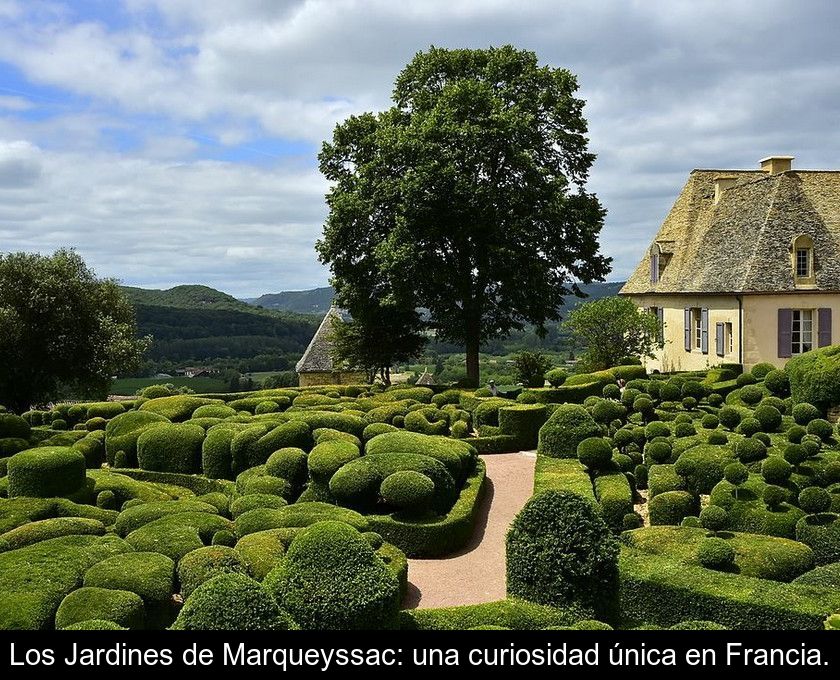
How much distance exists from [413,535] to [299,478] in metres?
4.30

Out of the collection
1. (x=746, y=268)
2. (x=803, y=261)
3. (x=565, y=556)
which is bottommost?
(x=565, y=556)

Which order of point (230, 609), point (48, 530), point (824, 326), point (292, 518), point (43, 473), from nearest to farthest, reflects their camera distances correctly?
1. point (230, 609)
2. point (48, 530)
3. point (292, 518)
4. point (43, 473)
5. point (824, 326)

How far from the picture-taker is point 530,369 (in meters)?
36.5

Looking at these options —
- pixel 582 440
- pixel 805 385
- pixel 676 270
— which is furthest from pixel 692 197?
pixel 582 440

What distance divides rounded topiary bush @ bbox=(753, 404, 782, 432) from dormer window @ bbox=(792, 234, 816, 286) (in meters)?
12.1

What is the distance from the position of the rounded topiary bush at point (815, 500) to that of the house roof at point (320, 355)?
30.9 meters

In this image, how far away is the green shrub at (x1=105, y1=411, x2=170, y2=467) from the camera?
25312mm

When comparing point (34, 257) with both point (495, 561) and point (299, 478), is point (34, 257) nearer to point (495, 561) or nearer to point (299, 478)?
point (299, 478)

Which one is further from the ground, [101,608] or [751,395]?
[751,395]

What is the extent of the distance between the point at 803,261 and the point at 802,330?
294 cm

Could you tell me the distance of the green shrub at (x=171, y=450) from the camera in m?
24.1

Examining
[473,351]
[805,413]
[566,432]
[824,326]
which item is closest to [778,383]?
[805,413]

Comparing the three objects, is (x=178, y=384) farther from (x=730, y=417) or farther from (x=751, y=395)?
(x=730, y=417)

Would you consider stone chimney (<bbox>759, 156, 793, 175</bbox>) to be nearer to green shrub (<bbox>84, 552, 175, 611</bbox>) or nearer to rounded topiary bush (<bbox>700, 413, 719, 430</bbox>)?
rounded topiary bush (<bbox>700, 413, 719, 430</bbox>)
